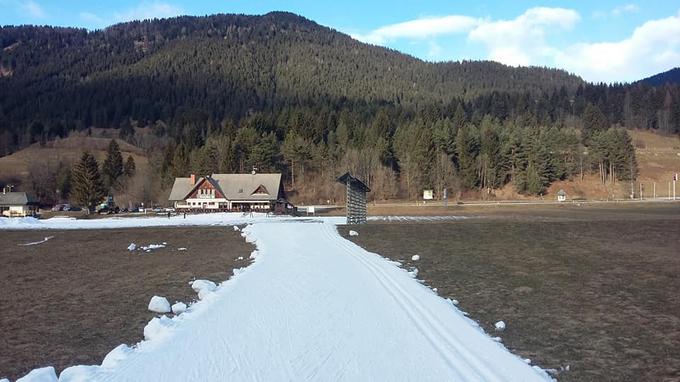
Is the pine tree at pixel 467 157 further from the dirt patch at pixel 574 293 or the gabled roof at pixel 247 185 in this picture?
the dirt patch at pixel 574 293

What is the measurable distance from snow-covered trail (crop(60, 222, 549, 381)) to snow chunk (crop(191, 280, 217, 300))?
0.88 ft

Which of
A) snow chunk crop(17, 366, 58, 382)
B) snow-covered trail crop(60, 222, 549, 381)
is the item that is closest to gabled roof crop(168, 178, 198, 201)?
snow-covered trail crop(60, 222, 549, 381)

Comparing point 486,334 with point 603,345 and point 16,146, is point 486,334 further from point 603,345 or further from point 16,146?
point 16,146

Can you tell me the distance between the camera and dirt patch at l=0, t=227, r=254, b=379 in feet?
27.5

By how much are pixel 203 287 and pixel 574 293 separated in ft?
29.2

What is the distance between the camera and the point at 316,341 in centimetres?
826

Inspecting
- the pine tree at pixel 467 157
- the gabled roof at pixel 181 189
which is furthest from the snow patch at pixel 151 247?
the pine tree at pixel 467 157

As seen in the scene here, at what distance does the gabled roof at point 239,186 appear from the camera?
8256 cm

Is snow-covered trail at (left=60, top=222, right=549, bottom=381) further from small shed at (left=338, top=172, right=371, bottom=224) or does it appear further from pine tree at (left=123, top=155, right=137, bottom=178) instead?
pine tree at (left=123, top=155, right=137, bottom=178)

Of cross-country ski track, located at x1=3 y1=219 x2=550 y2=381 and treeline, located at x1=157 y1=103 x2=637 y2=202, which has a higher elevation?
treeline, located at x1=157 y1=103 x2=637 y2=202

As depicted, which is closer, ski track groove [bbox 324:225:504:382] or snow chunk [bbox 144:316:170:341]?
ski track groove [bbox 324:225:504:382]

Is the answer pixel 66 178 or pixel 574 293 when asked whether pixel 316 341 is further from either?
pixel 66 178

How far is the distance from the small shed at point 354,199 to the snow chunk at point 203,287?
93.6 feet

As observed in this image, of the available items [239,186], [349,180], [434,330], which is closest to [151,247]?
[349,180]
